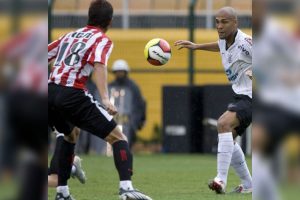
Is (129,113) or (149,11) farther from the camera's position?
(149,11)

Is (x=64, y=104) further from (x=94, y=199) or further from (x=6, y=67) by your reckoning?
(x=6, y=67)

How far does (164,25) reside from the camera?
21562mm

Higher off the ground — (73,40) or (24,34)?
(24,34)

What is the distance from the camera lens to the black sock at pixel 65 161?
770 cm

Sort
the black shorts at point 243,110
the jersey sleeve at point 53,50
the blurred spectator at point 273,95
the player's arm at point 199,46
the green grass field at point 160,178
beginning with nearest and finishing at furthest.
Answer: the blurred spectator at point 273,95
the jersey sleeve at point 53,50
the green grass field at point 160,178
the black shorts at point 243,110
the player's arm at point 199,46

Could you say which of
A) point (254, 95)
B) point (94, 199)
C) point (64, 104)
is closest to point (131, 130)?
point (94, 199)

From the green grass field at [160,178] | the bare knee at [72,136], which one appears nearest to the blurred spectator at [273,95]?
the bare knee at [72,136]

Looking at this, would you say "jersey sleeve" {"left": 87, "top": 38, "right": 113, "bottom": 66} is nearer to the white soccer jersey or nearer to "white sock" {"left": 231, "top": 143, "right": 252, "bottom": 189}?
the white soccer jersey

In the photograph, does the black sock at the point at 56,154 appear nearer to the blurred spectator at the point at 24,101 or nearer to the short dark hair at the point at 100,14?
the short dark hair at the point at 100,14

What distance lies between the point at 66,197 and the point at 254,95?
171 inches

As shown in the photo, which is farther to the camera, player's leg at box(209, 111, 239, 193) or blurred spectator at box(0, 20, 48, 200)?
player's leg at box(209, 111, 239, 193)

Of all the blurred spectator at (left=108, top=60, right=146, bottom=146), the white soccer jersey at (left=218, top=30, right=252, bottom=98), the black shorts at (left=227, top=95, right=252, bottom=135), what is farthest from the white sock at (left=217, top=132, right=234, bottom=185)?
the blurred spectator at (left=108, top=60, right=146, bottom=146)

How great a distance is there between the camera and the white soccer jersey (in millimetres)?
9352

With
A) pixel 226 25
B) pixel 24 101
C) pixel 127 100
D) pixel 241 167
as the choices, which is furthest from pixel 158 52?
pixel 127 100
